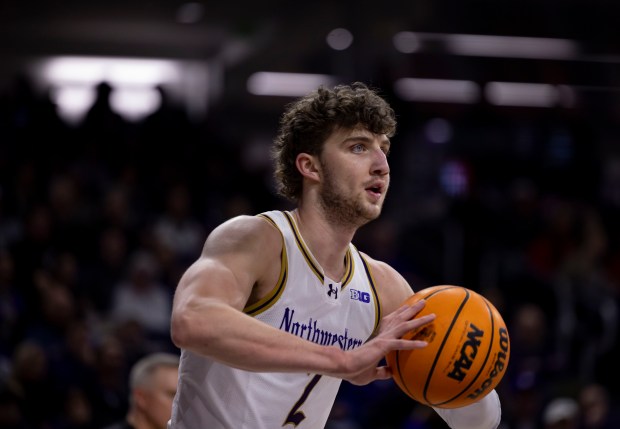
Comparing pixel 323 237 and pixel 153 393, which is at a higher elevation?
pixel 323 237

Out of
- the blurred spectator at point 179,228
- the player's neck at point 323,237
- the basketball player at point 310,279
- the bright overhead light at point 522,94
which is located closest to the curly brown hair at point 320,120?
the basketball player at point 310,279

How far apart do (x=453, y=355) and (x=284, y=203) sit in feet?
32.9

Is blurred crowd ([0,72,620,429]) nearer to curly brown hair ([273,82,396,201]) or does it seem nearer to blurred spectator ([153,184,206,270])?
blurred spectator ([153,184,206,270])

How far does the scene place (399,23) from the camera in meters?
15.3

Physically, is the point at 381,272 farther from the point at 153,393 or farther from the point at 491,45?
the point at 491,45

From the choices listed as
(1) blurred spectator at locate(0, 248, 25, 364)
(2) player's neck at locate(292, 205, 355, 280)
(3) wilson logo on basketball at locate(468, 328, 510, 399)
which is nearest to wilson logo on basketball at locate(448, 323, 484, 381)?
(3) wilson logo on basketball at locate(468, 328, 510, 399)

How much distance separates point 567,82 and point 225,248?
1453cm

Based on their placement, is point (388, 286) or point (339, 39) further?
point (339, 39)

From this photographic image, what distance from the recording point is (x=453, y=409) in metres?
4.17

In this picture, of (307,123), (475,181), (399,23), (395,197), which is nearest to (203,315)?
(307,123)

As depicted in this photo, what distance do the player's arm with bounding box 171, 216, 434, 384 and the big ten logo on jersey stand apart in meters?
0.57

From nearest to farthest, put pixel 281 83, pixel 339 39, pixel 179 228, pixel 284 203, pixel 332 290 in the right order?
pixel 332 290
pixel 179 228
pixel 284 203
pixel 339 39
pixel 281 83

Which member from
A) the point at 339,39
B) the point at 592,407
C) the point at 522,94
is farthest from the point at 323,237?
the point at 522,94

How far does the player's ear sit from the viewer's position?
4044 mm
